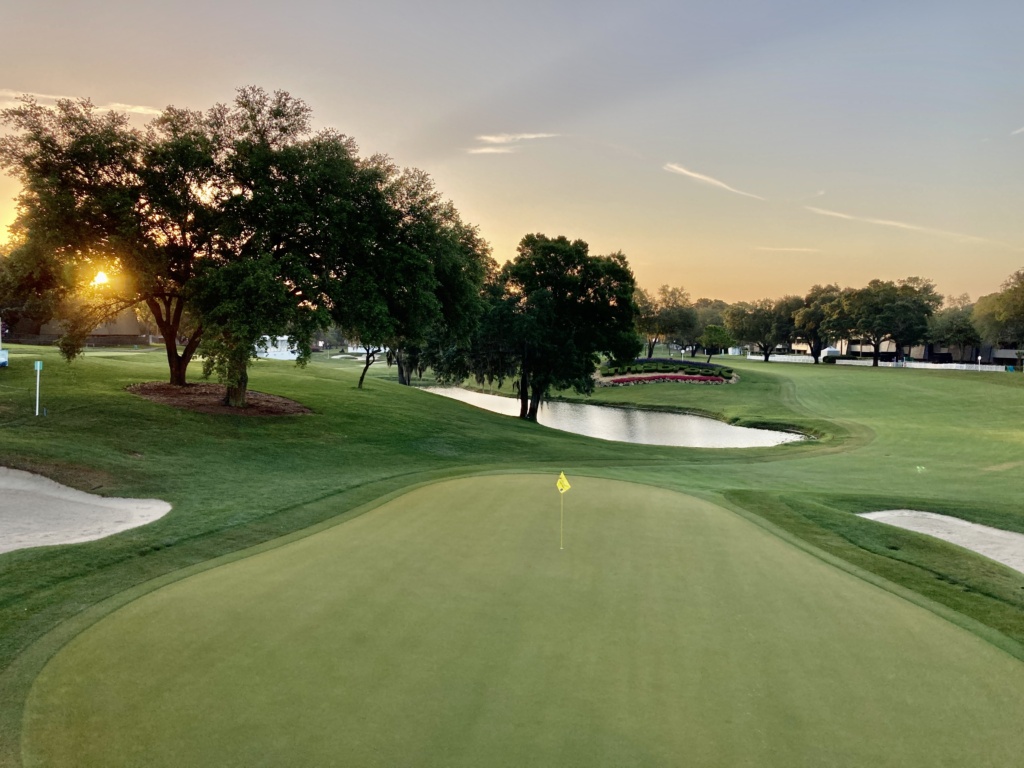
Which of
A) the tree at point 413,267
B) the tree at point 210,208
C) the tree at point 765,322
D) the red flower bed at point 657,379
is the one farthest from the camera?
the tree at point 765,322

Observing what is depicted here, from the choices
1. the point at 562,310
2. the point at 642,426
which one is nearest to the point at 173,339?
the point at 562,310

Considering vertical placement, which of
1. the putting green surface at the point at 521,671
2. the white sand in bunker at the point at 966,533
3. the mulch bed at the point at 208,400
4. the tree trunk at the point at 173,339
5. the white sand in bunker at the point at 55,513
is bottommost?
the white sand in bunker at the point at 966,533

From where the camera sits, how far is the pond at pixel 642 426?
35.3 metres

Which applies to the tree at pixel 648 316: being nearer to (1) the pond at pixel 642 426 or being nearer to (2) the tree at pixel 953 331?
(1) the pond at pixel 642 426

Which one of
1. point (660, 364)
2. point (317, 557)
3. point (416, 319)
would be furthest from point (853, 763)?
point (660, 364)

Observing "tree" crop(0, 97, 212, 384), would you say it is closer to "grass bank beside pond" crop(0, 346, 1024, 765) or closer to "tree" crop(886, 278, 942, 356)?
"grass bank beside pond" crop(0, 346, 1024, 765)

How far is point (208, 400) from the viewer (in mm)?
21859

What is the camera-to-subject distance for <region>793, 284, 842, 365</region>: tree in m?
87.7

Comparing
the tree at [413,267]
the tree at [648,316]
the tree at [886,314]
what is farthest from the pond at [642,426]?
the tree at [886,314]

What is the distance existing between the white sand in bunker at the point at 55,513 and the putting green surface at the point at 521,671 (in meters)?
3.58

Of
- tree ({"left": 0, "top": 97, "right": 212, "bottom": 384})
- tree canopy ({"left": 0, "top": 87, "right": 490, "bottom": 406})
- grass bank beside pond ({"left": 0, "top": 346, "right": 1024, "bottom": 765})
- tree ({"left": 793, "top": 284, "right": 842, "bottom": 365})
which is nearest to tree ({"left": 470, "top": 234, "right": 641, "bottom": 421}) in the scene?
grass bank beside pond ({"left": 0, "top": 346, "right": 1024, "bottom": 765})

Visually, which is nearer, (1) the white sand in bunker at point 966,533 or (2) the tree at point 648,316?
(1) the white sand in bunker at point 966,533

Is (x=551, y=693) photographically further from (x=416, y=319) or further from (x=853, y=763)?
(x=416, y=319)

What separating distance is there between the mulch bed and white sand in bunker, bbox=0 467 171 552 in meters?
9.26
